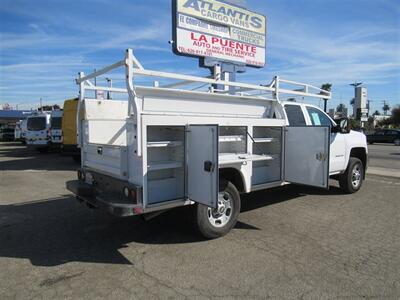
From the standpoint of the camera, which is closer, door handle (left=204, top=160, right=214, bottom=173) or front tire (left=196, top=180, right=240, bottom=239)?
door handle (left=204, top=160, right=214, bottom=173)

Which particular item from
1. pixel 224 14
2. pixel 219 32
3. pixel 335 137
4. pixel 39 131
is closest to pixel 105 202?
pixel 335 137

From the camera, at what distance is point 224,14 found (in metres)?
13.9

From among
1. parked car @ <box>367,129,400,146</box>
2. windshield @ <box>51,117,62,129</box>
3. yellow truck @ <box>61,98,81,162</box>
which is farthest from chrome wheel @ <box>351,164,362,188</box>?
parked car @ <box>367,129,400,146</box>

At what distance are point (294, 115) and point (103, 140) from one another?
11.9 feet

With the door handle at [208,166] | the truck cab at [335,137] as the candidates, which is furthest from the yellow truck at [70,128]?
the door handle at [208,166]

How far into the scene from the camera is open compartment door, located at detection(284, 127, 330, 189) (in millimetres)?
5961

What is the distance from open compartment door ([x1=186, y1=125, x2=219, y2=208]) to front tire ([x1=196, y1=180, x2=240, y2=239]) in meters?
0.36

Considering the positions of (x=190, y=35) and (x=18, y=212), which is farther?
(x=190, y=35)

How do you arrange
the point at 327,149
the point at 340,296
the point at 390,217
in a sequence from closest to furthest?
the point at 340,296, the point at 327,149, the point at 390,217

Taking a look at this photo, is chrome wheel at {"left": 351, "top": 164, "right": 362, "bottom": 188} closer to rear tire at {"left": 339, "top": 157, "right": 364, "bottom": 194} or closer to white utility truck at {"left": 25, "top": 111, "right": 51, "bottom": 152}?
rear tire at {"left": 339, "top": 157, "right": 364, "bottom": 194}

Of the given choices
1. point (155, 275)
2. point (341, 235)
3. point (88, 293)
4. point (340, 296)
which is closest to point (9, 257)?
point (88, 293)

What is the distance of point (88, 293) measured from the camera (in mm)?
3727

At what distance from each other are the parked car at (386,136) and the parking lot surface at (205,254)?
101ft

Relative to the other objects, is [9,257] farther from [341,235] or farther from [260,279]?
[341,235]
